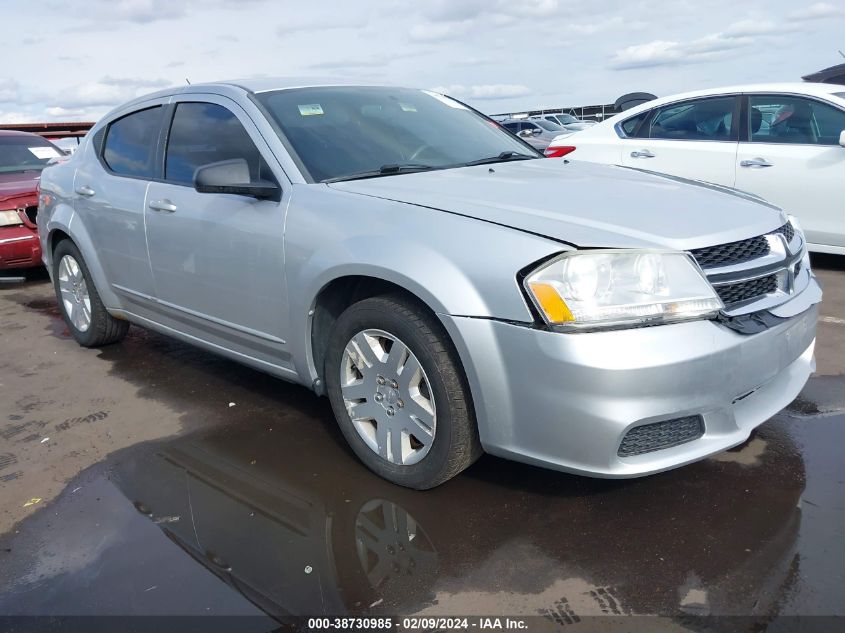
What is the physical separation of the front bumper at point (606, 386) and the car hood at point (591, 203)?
34 cm

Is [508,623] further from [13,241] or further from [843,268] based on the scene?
[13,241]

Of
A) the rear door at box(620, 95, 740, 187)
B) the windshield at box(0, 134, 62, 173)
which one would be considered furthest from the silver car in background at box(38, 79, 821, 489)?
the windshield at box(0, 134, 62, 173)

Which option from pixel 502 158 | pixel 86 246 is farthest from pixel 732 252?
pixel 86 246

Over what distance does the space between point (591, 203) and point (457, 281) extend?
0.64m

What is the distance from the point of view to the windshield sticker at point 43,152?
8952 millimetres

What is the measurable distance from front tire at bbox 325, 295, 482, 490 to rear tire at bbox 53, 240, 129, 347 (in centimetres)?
249

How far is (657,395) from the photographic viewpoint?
2373 millimetres

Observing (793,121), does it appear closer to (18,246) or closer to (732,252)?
(732,252)

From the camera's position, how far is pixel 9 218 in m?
7.31

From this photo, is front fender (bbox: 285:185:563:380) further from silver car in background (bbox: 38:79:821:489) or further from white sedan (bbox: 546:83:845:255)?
white sedan (bbox: 546:83:845:255)

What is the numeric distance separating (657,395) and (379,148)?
6.03 ft

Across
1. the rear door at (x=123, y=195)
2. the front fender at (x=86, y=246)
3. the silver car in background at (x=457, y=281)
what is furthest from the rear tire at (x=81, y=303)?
the silver car in background at (x=457, y=281)

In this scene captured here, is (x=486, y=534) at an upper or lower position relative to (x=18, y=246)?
lower

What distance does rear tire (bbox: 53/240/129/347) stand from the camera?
4.95m
